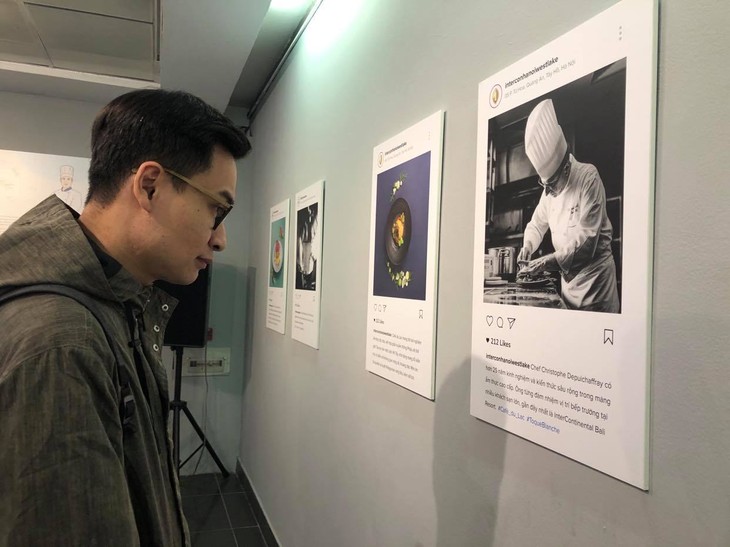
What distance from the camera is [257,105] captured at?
4.02 meters

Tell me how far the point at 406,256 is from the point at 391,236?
0.13 meters

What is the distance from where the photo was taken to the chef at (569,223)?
0.80 m

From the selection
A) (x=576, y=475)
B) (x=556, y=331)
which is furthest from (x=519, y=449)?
(x=556, y=331)

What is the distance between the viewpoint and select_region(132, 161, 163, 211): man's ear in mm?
875

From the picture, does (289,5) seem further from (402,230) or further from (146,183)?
(146,183)

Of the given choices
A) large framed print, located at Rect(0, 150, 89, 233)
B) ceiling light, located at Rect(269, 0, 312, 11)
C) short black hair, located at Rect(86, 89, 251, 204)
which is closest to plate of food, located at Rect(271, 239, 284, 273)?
ceiling light, located at Rect(269, 0, 312, 11)

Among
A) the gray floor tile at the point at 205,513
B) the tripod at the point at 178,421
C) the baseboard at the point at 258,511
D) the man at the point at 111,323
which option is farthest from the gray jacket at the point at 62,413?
the tripod at the point at 178,421

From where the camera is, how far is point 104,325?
77 cm

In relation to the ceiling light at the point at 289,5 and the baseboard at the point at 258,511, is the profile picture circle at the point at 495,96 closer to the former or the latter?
the ceiling light at the point at 289,5

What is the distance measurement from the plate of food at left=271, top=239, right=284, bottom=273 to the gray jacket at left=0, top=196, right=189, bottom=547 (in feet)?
6.99

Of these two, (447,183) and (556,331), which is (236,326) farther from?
(556,331)

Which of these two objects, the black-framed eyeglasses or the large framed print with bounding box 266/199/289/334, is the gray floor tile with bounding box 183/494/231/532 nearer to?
the large framed print with bounding box 266/199/289/334

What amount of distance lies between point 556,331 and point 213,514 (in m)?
3.20

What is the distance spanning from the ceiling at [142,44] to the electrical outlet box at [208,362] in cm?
195
